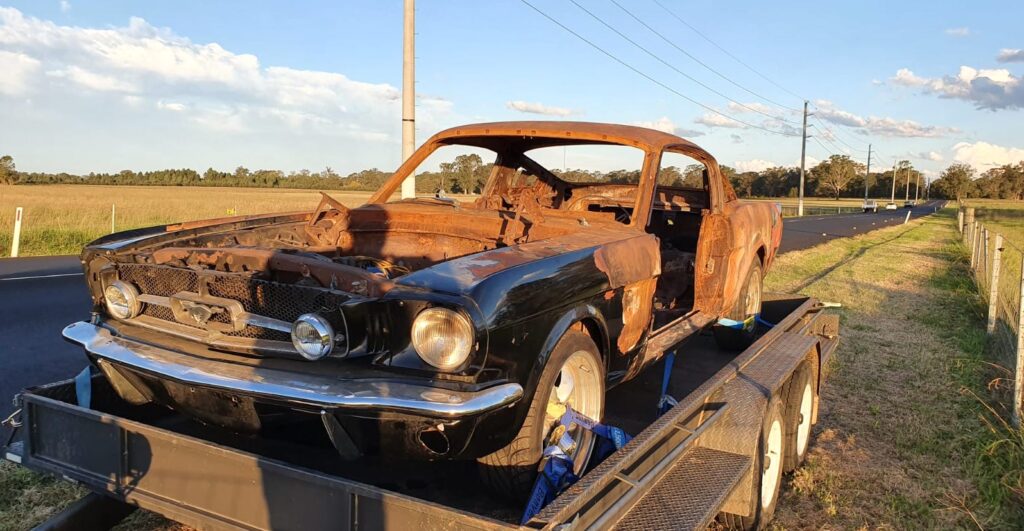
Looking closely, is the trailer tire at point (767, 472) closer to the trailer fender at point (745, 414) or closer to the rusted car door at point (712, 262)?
the trailer fender at point (745, 414)

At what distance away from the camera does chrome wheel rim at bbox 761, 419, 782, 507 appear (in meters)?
3.48

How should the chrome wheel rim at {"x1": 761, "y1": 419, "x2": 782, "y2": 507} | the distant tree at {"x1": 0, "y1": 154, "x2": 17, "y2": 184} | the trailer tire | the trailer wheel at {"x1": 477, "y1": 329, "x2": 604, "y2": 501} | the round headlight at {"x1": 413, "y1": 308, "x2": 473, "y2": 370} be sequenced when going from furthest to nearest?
the distant tree at {"x1": 0, "y1": 154, "x2": 17, "y2": 184} → the chrome wheel rim at {"x1": 761, "y1": 419, "x2": 782, "y2": 507} → the trailer tire → the trailer wheel at {"x1": 477, "y1": 329, "x2": 604, "y2": 501} → the round headlight at {"x1": 413, "y1": 308, "x2": 473, "y2": 370}

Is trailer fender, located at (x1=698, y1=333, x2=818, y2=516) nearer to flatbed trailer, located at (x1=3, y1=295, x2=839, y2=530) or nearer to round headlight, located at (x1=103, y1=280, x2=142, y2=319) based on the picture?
flatbed trailer, located at (x1=3, y1=295, x2=839, y2=530)

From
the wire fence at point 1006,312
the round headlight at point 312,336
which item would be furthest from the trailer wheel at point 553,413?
the wire fence at point 1006,312

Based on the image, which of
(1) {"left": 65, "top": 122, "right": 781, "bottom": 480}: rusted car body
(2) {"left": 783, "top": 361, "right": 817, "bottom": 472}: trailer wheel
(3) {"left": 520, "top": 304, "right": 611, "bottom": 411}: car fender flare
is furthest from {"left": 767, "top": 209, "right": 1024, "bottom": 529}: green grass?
(3) {"left": 520, "top": 304, "right": 611, "bottom": 411}: car fender flare

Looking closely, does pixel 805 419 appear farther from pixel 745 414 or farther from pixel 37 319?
pixel 37 319

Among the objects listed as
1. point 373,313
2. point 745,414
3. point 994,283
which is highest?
point 373,313

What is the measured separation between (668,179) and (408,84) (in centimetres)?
611

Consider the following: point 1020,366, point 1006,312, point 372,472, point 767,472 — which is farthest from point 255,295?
point 1006,312

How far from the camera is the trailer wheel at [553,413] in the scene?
2.70m

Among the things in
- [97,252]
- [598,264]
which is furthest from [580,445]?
[97,252]

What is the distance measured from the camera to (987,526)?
3.68m

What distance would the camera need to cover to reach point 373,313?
245 cm

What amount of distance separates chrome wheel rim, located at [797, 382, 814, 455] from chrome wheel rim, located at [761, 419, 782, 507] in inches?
23.6
